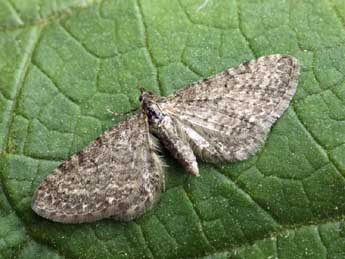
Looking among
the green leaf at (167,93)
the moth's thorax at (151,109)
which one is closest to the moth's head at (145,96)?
the moth's thorax at (151,109)

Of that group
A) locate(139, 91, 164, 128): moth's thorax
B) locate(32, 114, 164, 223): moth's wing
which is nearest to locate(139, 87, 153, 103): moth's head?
locate(139, 91, 164, 128): moth's thorax

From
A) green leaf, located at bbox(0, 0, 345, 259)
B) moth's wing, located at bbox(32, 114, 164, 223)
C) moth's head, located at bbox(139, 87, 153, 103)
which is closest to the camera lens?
green leaf, located at bbox(0, 0, 345, 259)

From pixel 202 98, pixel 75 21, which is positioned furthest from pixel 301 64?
pixel 75 21

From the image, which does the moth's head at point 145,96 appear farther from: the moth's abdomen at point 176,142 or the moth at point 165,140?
the moth's abdomen at point 176,142

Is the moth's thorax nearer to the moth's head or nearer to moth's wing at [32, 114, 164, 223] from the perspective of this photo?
the moth's head

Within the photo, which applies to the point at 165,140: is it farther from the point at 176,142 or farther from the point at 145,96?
the point at 145,96

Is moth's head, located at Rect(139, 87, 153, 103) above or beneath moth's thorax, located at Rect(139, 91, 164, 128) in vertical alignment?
above
